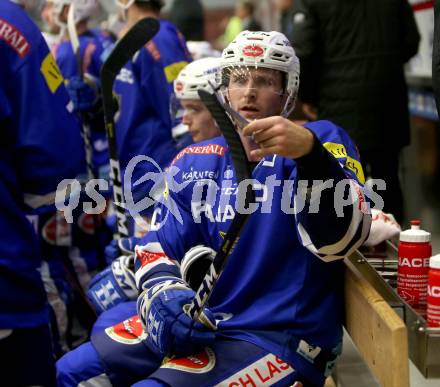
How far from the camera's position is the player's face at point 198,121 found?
12.6 ft

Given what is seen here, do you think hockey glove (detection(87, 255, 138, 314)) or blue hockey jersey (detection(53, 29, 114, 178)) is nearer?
hockey glove (detection(87, 255, 138, 314))

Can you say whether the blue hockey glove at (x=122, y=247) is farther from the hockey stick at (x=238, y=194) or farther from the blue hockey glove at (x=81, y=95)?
the blue hockey glove at (x=81, y=95)

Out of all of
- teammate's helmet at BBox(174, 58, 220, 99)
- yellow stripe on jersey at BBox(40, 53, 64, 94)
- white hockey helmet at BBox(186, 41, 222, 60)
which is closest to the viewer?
yellow stripe on jersey at BBox(40, 53, 64, 94)

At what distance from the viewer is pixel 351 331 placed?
8.39 feet

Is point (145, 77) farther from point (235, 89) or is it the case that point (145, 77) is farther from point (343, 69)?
point (235, 89)

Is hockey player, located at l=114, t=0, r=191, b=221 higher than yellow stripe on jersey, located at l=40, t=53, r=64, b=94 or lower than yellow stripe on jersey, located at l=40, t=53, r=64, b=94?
lower

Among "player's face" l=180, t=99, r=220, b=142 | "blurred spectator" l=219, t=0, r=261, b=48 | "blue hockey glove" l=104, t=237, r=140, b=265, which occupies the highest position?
"player's face" l=180, t=99, r=220, b=142

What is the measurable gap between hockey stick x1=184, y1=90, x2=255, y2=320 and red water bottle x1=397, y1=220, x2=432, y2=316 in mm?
402

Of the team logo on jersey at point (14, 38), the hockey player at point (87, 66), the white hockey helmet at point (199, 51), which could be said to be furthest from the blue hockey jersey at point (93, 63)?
the team logo on jersey at point (14, 38)

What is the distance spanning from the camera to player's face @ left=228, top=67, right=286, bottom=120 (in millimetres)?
2736

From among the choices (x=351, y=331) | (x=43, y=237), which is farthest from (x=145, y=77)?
(x=351, y=331)

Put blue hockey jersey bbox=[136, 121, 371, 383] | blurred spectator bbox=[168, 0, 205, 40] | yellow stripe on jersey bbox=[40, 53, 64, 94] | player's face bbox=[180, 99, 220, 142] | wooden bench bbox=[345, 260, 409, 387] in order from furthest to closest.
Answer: blurred spectator bbox=[168, 0, 205, 40], player's face bbox=[180, 99, 220, 142], blue hockey jersey bbox=[136, 121, 371, 383], yellow stripe on jersey bbox=[40, 53, 64, 94], wooden bench bbox=[345, 260, 409, 387]

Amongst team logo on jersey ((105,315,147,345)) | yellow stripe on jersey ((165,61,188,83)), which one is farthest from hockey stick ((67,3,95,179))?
team logo on jersey ((105,315,147,345))

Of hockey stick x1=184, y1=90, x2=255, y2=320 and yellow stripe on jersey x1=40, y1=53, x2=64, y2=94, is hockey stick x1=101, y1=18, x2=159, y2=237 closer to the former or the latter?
yellow stripe on jersey x1=40, y1=53, x2=64, y2=94
